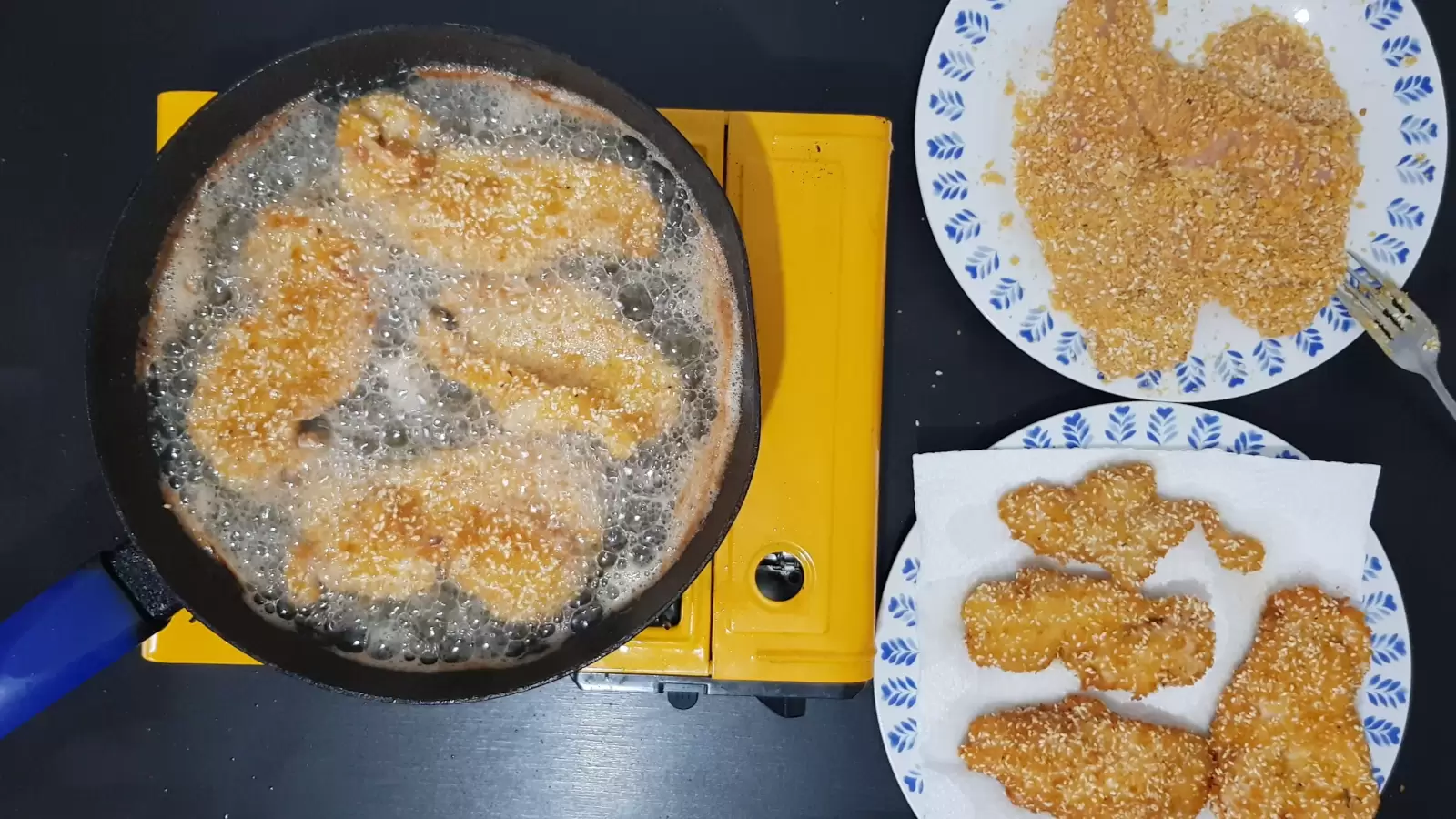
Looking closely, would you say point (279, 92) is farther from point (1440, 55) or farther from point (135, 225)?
point (1440, 55)

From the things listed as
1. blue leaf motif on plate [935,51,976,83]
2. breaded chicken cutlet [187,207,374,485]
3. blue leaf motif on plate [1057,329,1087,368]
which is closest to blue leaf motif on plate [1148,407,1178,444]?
blue leaf motif on plate [1057,329,1087,368]

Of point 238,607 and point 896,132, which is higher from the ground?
point 896,132

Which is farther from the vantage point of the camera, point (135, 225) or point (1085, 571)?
point (1085, 571)

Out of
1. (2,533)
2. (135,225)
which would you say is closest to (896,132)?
(135,225)

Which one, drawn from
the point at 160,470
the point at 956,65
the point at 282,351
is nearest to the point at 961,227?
the point at 956,65

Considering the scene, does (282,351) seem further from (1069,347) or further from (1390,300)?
(1390,300)

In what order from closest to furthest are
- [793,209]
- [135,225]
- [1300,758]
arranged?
1. [135,225]
2. [793,209]
3. [1300,758]

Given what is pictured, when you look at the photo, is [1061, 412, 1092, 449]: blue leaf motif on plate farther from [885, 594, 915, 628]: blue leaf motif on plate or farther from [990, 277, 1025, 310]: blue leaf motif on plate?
[885, 594, 915, 628]: blue leaf motif on plate
